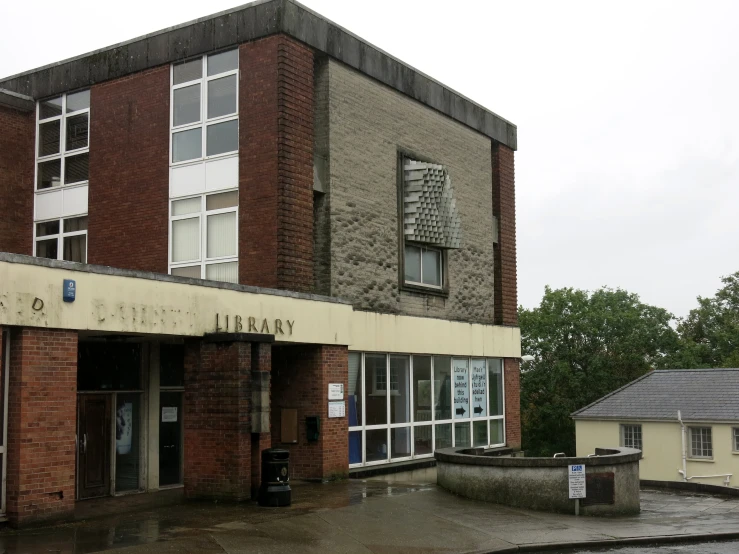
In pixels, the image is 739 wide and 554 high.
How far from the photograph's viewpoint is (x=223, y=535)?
12.2m

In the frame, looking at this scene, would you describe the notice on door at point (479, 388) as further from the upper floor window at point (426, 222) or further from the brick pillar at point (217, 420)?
the brick pillar at point (217, 420)

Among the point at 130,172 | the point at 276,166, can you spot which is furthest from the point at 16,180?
the point at 276,166

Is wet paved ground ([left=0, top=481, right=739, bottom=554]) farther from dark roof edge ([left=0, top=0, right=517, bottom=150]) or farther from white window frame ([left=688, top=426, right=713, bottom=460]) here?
white window frame ([left=688, top=426, right=713, bottom=460])

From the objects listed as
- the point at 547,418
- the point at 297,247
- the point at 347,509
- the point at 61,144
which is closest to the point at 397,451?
the point at 297,247

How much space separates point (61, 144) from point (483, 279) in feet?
39.8

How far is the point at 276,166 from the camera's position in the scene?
1938 centimetres

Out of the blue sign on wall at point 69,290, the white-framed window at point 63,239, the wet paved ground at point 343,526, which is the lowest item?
the wet paved ground at point 343,526

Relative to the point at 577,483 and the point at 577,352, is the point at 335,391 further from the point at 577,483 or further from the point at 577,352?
the point at 577,352

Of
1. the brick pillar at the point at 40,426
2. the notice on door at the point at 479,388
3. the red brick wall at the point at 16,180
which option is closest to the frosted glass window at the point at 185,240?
the red brick wall at the point at 16,180

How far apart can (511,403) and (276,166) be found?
11.7 metres

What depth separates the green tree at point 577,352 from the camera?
6312 cm

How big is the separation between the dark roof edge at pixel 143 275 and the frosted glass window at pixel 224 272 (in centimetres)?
235

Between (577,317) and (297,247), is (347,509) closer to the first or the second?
(297,247)

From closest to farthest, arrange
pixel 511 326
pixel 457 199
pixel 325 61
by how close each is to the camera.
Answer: pixel 325 61 → pixel 457 199 → pixel 511 326
